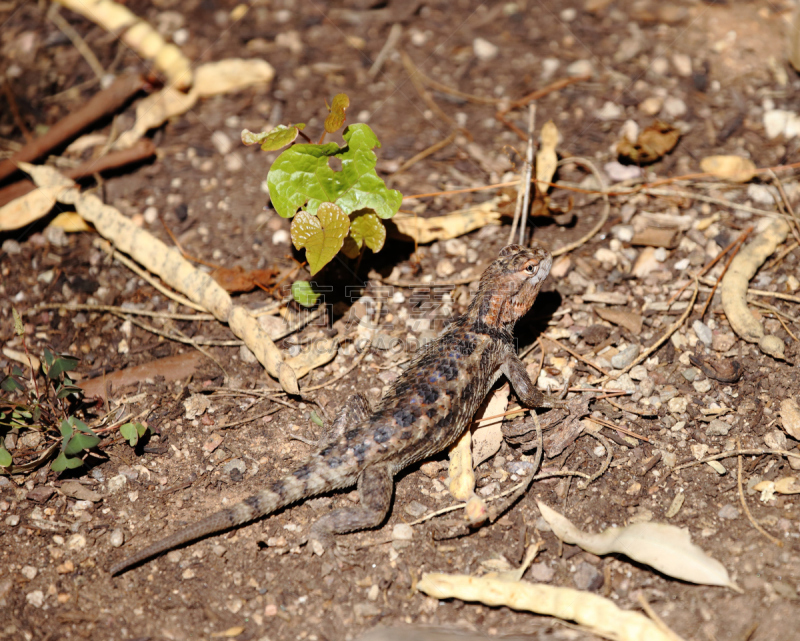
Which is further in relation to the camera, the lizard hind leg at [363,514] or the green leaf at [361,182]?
the green leaf at [361,182]

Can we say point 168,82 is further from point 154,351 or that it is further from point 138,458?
point 138,458

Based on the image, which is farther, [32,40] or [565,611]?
[32,40]

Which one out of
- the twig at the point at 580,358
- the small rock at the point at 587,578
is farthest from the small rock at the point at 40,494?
the twig at the point at 580,358

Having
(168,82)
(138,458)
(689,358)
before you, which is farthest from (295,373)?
(168,82)

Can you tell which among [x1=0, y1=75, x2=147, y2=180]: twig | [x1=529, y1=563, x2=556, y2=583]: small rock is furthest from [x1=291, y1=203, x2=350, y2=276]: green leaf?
[x1=0, y1=75, x2=147, y2=180]: twig

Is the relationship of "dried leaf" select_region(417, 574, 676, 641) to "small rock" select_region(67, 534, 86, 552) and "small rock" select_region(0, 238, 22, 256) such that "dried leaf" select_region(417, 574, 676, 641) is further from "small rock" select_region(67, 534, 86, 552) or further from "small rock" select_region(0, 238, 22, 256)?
"small rock" select_region(0, 238, 22, 256)

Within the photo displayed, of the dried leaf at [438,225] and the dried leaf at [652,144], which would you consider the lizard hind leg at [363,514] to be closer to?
the dried leaf at [438,225]
